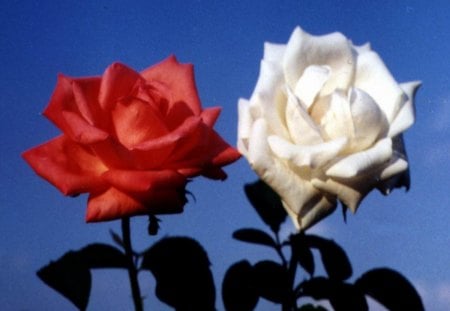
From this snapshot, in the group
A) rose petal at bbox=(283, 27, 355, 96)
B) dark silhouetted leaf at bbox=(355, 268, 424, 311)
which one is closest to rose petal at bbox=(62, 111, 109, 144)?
rose petal at bbox=(283, 27, 355, 96)

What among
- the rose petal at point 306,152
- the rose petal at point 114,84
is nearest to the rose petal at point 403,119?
the rose petal at point 306,152

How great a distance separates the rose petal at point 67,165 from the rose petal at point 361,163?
35 cm

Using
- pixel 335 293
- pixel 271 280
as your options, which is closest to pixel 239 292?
pixel 271 280

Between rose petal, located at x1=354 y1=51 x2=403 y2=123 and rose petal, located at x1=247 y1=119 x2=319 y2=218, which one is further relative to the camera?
rose petal, located at x1=354 y1=51 x2=403 y2=123

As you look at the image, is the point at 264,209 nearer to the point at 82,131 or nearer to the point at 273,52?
the point at 273,52

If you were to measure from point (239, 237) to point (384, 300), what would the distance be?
0.31 meters

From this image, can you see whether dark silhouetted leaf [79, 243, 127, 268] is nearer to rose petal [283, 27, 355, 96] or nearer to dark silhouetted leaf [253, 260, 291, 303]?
dark silhouetted leaf [253, 260, 291, 303]

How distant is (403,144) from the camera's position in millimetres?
1243

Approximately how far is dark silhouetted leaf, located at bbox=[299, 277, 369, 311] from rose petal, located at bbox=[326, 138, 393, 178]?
0.26 meters

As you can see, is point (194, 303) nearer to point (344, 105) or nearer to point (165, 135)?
point (165, 135)

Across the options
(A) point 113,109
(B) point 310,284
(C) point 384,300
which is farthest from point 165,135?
(C) point 384,300

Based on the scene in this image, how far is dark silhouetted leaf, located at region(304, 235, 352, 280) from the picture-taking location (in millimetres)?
1368

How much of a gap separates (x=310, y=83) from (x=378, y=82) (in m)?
0.14

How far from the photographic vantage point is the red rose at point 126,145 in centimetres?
110
